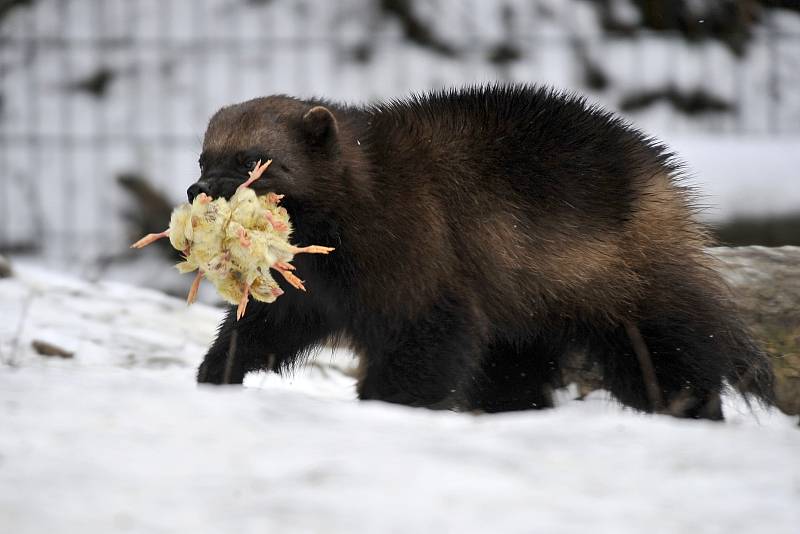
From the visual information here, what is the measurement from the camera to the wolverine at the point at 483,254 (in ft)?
11.3

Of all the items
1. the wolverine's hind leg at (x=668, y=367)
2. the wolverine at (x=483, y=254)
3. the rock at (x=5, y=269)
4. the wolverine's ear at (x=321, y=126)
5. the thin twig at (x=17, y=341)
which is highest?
the wolverine's ear at (x=321, y=126)

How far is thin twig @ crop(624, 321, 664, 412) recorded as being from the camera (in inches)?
148

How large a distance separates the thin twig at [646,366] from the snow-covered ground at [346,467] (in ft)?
4.19

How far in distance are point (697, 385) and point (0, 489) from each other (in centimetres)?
255

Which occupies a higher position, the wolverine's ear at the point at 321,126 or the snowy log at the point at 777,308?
the wolverine's ear at the point at 321,126

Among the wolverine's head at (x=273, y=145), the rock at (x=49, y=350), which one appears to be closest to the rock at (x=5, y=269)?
the rock at (x=49, y=350)

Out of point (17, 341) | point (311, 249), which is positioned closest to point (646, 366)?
point (311, 249)

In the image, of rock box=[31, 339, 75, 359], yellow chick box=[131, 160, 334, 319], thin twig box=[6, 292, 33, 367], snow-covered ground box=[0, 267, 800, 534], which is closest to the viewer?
snow-covered ground box=[0, 267, 800, 534]

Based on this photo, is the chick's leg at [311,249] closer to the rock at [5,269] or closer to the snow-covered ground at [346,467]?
the snow-covered ground at [346,467]

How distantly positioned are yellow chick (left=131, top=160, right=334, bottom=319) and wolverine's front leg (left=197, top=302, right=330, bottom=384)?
31 cm

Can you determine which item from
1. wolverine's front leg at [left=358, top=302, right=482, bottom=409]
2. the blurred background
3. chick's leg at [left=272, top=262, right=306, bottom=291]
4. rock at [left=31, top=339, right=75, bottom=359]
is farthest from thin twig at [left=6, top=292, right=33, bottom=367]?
the blurred background

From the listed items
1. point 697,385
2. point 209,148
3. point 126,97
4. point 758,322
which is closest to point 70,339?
point 209,148

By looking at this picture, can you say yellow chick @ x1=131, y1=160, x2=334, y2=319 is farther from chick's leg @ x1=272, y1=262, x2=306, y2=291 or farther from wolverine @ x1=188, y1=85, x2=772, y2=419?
wolverine @ x1=188, y1=85, x2=772, y2=419

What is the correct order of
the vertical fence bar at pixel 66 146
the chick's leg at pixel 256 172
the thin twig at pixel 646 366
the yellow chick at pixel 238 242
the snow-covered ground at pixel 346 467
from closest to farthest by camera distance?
1. the snow-covered ground at pixel 346 467
2. the yellow chick at pixel 238 242
3. the chick's leg at pixel 256 172
4. the thin twig at pixel 646 366
5. the vertical fence bar at pixel 66 146
